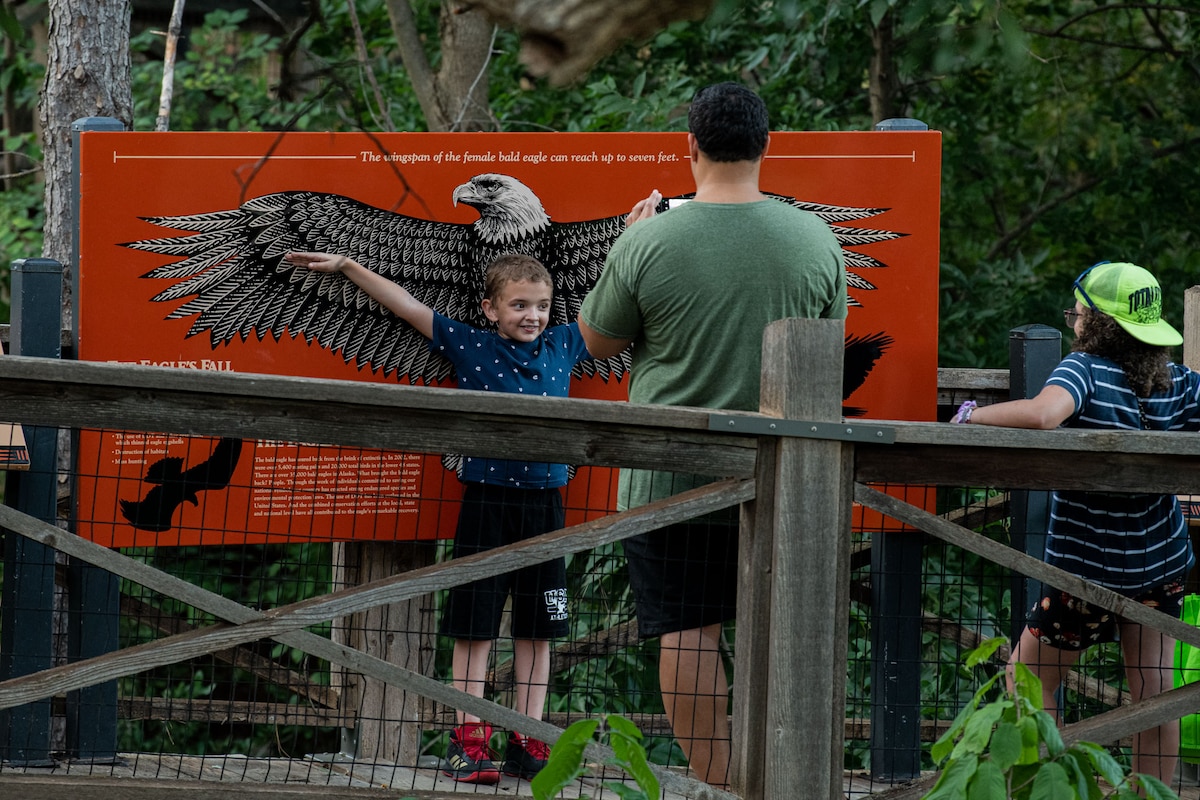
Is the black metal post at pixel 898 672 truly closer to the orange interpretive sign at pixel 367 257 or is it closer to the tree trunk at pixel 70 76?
the orange interpretive sign at pixel 367 257

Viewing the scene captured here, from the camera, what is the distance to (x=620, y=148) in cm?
404

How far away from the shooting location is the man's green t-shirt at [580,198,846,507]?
304 centimetres

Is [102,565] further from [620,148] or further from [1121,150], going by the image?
[1121,150]

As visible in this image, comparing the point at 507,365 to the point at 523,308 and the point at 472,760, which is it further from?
the point at 472,760

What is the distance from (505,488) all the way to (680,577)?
724 mm

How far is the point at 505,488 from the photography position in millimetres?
3725

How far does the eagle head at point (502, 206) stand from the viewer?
401 centimetres

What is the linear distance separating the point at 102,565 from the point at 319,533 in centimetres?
133

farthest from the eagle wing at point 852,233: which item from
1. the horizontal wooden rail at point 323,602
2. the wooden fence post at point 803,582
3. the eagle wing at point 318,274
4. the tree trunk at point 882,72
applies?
the tree trunk at point 882,72

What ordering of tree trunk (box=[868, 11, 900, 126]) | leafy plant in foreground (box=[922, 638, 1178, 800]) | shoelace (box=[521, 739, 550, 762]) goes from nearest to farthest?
leafy plant in foreground (box=[922, 638, 1178, 800]) < shoelace (box=[521, 739, 550, 762]) < tree trunk (box=[868, 11, 900, 126])

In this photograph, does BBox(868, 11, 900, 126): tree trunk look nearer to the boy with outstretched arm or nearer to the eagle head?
the eagle head

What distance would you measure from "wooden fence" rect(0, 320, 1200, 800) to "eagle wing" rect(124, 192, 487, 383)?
1276 millimetres

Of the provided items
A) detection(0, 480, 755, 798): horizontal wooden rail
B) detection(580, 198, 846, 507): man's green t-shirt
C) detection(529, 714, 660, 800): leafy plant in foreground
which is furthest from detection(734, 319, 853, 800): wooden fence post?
detection(529, 714, 660, 800): leafy plant in foreground

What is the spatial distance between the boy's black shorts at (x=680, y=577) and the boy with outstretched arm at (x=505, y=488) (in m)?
0.47
